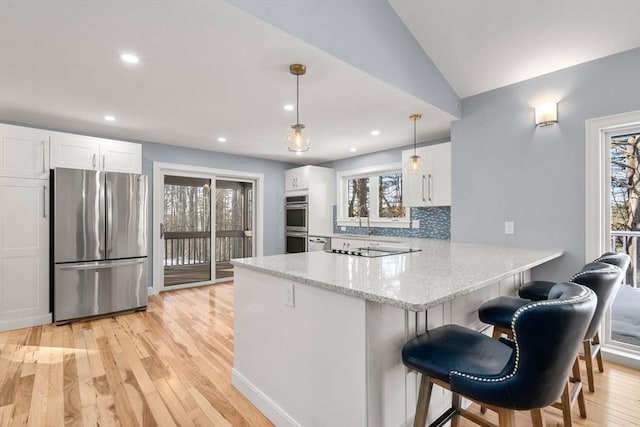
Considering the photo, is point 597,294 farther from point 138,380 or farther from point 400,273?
point 138,380

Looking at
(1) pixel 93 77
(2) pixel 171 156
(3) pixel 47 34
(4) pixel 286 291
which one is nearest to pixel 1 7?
(3) pixel 47 34

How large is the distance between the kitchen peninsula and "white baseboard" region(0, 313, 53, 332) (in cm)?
273

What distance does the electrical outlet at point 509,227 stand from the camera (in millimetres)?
3008

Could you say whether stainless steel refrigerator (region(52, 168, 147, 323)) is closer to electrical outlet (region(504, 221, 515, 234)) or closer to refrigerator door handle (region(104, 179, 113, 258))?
refrigerator door handle (region(104, 179, 113, 258))

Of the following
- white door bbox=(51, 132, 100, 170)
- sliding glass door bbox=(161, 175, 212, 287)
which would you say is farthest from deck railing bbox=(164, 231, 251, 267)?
white door bbox=(51, 132, 100, 170)

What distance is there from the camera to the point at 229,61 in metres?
2.23

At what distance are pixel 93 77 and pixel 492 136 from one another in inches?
142

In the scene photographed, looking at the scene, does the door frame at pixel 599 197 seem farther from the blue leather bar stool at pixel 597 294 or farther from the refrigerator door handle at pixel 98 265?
the refrigerator door handle at pixel 98 265

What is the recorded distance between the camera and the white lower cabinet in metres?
3.24

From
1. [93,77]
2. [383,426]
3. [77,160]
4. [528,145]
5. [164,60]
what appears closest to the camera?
[383,426]

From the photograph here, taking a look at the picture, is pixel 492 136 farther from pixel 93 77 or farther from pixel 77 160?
pixel 77 160

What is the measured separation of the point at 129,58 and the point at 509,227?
350 centimetres

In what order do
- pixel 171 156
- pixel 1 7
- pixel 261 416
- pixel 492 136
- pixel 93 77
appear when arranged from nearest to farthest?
pixel 1 7, pixel 261 416, pixel 93 77, pixel 492 136, pixel 171 156

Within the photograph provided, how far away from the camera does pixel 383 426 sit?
4.43ft
